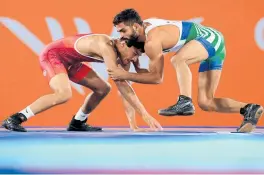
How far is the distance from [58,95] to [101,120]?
1515 millimetres

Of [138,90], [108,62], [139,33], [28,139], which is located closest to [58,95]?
[108,62]

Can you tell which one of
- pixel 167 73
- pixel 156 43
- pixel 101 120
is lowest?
pixel 101 120

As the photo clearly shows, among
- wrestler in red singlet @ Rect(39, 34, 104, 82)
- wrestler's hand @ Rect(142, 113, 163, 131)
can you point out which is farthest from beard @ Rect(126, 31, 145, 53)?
wrestler's hand @ Rect(142, 113, 163, 131)

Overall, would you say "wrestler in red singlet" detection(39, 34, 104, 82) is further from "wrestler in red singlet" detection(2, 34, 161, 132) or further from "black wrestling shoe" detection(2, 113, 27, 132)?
"black wrestling shoe" detection(2, 113, 27, 132)

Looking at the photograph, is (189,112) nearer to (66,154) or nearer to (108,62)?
(108,62)

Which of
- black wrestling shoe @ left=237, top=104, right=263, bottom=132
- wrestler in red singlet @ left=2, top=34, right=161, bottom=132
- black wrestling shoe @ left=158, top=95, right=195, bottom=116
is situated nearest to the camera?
black wrestling shoe @ left=158, top=95, right=195, bottom=116

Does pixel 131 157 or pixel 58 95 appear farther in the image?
pixel 58 95

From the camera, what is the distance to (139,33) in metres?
3.14

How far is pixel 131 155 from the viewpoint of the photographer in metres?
2.44

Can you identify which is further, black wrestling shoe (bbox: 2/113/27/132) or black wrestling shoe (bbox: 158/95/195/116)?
black wrestling shoe (bbox: 2/113/27/132)

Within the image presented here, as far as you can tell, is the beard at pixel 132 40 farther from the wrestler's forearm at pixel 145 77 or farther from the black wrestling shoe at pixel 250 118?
the black wrestling shoe at pixel 250 118

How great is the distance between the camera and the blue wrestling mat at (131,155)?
2.42 m

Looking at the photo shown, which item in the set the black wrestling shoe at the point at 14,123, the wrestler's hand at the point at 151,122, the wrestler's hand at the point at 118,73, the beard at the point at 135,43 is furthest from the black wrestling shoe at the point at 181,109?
the black wrestling shoe at the point at 14,123

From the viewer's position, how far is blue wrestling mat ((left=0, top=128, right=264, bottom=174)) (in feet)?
7.95
